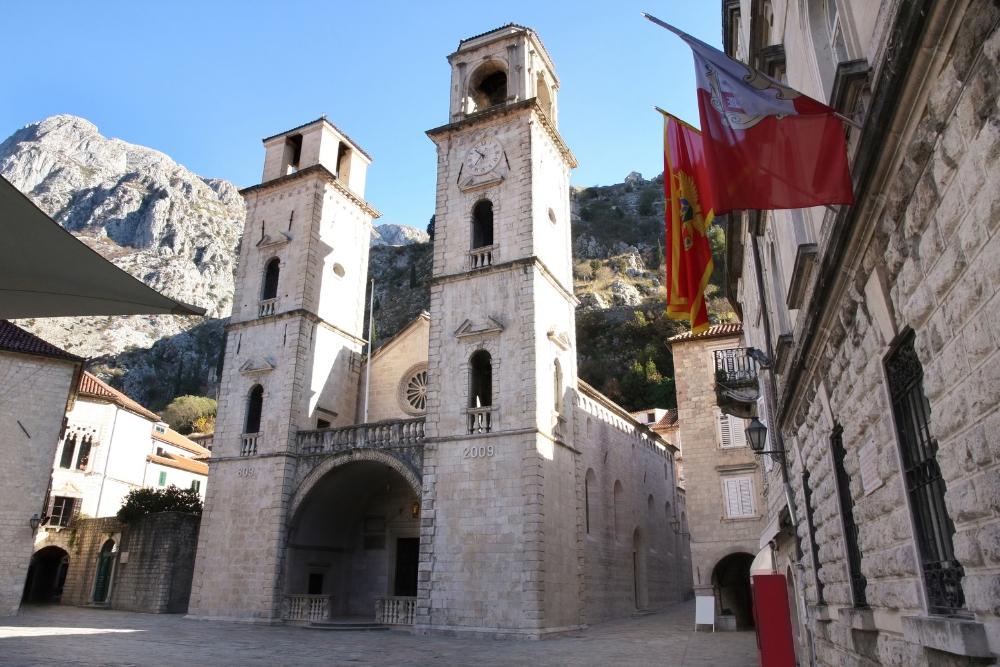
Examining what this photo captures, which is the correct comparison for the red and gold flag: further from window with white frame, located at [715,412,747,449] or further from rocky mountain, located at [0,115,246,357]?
rocky mountain, located at [0,115,246,357]

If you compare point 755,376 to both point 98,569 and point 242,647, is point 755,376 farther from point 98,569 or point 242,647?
point 98,569

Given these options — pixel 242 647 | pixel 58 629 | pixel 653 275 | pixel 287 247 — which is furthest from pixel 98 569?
pixel 653 275

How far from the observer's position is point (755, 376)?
643 inches

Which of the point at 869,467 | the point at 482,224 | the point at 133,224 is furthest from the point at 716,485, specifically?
the point at 133,224

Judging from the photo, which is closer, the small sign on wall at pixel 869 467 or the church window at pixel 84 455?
the small sign on wall at pixel 869 467

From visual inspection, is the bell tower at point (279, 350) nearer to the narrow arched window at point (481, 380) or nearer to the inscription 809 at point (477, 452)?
the narrow arched window at point (481, 380)

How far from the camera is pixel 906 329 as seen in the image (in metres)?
4.00

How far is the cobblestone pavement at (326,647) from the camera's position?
436 inches

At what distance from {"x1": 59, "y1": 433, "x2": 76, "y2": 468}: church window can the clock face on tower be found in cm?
2201

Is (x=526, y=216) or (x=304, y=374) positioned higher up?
(x=526, y=216)

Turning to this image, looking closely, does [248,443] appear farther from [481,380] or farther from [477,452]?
[477,452]

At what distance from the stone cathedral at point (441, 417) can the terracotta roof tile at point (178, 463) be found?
1515 centimetres

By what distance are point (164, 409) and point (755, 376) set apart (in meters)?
67.0

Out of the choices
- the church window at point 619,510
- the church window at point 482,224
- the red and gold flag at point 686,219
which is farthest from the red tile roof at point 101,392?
the red and gold flag at point 686,219
